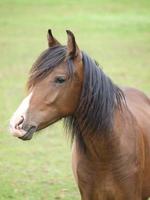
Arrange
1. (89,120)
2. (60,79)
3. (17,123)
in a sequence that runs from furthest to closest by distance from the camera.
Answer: (89,120), (60,79), (17,123)

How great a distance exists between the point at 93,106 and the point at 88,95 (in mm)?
114

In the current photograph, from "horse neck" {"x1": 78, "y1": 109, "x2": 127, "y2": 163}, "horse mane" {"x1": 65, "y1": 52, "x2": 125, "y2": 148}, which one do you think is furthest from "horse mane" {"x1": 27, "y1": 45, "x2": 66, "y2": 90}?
"horse neck" {"x1": 78, "y1": 109, "x2": 127, "y2": 163}

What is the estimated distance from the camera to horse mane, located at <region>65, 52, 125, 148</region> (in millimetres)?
4598

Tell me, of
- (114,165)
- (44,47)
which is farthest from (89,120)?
(44,47)

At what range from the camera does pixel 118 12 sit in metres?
33.3

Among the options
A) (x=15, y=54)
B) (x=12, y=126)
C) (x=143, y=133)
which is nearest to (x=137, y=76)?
(x=15, y=54)

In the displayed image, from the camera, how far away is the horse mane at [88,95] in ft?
14.9

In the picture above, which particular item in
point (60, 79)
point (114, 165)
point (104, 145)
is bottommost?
point (114, 165)

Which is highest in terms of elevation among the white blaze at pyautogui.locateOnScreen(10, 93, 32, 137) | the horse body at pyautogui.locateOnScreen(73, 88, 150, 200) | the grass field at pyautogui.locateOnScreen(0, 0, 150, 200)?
the white blaze at pyautogui.locateOnScreen(10, 93, 32, 137)

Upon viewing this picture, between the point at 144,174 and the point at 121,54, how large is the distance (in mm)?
15780

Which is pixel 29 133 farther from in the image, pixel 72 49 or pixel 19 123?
pixel 72 49

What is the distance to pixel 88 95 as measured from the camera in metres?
4.59

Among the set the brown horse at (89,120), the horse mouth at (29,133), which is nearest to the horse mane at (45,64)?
the brown horse at (89,120)

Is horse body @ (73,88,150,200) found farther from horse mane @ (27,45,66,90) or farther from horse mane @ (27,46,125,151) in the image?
horse mane @ (27,45,66,90)
